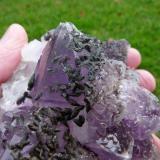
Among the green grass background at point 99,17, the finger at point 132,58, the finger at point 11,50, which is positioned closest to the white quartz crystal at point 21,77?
the finger at point 11,50

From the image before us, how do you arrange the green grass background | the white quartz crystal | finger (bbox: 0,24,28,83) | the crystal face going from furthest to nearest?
1. the green grass background
2. finger (bbox: 0,24,28,83)
3. the white quartz crystal
4. the crystal face

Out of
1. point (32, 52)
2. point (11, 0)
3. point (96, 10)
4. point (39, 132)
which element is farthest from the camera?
point (11, 0)

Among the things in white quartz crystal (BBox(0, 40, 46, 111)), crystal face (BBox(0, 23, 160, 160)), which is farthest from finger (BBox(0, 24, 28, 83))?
crystal face (BBox(0, 23, 160, 160))

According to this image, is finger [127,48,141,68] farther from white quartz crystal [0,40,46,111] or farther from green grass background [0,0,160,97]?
green grass background [0,0,160,97]

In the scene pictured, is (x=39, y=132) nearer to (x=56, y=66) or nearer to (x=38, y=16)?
(x=56, y=66)

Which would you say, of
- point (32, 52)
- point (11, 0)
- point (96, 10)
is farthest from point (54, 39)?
point (11, 0)

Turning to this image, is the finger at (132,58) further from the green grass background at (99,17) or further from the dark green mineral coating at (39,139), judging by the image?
the green grass background at (99,17)

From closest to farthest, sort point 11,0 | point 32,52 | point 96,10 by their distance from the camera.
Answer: point 32,52 < point 96,10 < point 11,0
